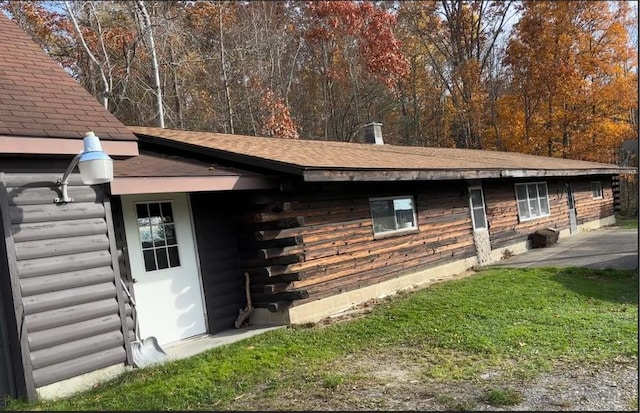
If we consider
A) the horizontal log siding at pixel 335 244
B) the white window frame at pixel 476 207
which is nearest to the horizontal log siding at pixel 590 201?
the white window frame at pixel 476 207

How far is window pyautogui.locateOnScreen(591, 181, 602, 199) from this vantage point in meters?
20.0

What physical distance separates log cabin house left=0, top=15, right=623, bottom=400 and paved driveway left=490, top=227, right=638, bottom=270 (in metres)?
1.82

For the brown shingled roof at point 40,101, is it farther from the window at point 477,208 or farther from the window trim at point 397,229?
the window at point 477,208

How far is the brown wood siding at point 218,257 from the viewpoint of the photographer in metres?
7.46

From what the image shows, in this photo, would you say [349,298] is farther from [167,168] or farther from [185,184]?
[167,168]

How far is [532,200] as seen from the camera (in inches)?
601

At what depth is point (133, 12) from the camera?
14984 mm

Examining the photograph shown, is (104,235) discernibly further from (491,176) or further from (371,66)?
(371,66)

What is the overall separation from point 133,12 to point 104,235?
36.9 feet

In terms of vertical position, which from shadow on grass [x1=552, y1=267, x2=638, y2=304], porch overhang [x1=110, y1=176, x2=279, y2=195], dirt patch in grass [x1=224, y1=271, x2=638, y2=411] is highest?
porch overhang [x1=110, y1=176, x2=279, y2=195]

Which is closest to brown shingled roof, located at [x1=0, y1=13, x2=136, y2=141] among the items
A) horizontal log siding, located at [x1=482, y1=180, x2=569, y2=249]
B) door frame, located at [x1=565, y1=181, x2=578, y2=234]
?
horizontal log siding, located at [x1=482, y1=180, x2=569, y2=249]

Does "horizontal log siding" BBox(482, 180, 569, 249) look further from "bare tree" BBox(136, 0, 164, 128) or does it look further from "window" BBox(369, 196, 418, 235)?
"bare tree" BBox(136, 0, 164, 128)

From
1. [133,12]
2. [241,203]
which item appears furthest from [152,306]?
[133,12]

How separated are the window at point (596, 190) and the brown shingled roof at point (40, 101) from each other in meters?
18.8
